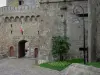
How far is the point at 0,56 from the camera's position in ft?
82.2

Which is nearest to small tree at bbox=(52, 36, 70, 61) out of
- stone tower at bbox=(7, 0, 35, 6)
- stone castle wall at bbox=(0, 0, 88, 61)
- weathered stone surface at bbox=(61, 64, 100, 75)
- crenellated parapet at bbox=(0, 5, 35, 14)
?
stone castle wall at bbox=(0, 0, 88, 61)

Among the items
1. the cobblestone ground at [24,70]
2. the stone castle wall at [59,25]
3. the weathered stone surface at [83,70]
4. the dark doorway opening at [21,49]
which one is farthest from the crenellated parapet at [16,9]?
the weathered stone surface at [83,70]

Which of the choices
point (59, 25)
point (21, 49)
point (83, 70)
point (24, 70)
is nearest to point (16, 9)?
point (21, 49)

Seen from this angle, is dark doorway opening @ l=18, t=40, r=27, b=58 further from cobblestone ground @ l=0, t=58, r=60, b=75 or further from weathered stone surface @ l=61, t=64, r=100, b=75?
weathered stone surface @ l=61, t=64, r=100, b=75

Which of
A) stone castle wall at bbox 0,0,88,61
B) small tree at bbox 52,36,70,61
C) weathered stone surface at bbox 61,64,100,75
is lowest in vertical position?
weathered stone surface at bbox 61,64,100,75

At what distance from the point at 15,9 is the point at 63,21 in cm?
963

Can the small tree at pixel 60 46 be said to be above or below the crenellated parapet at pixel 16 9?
below

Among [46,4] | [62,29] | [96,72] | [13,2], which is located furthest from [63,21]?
[13,2]

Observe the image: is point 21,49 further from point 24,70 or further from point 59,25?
point 24,70

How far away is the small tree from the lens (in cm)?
1603

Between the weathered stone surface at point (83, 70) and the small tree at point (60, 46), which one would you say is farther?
the small tree at point (60, 46)

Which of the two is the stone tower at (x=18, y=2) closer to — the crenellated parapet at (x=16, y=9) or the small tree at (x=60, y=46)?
the crenellated parapet at (x=16, y=9)

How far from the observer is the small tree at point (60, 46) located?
16031mm

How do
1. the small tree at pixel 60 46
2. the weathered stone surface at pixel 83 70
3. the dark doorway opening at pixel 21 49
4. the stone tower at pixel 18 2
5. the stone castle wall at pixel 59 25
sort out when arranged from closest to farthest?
the weathered stone surface at pixel 83 70 < the small tree at pixel 60 46 < the stone castle wall at pixel 59 25 < the dark doorway opening at pixel 21 49 < the stone tower at pixel 18 2
